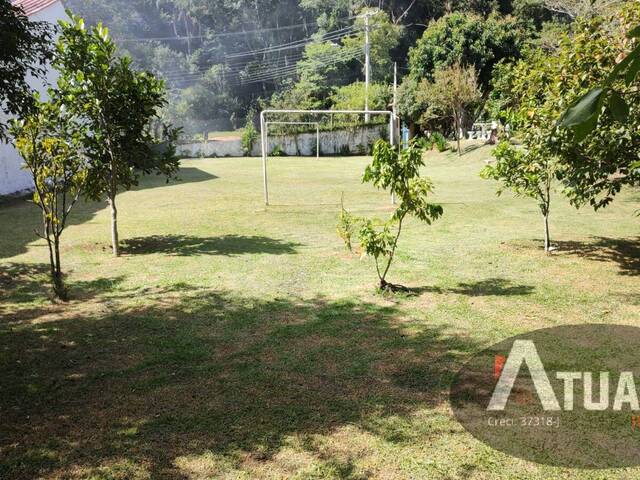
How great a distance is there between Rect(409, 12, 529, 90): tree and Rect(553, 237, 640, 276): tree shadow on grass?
90.0 feet

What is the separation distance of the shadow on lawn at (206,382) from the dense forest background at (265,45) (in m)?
38.2

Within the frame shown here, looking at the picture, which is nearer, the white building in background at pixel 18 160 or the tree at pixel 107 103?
the tree at pixel 107 103

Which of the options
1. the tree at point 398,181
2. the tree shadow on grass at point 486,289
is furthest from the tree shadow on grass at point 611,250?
the tree at point 398,181

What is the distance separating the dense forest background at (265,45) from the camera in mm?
49281

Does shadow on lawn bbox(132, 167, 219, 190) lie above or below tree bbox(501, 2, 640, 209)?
below

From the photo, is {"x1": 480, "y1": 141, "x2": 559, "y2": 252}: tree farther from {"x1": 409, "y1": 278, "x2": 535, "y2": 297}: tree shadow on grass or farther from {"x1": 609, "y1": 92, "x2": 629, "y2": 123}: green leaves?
{"x1": 609, "y1": 92, "x2": 629, "y2": 123}: green leaves

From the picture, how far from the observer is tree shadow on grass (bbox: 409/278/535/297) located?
6652mm

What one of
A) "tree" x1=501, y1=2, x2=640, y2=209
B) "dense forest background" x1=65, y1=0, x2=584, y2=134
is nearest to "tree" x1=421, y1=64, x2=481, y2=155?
"dense forest background" x1=65, y1=0, x2=584, y2=134

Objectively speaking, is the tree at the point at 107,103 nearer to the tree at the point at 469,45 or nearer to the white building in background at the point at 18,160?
the white building in background at the point at 18,160

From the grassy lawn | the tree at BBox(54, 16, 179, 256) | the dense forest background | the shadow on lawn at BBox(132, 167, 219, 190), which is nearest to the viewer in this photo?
the grassy lawn

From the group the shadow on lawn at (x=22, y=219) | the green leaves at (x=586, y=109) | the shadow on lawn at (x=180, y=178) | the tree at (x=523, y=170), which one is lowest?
the shadow on lawn at (x=22, y=219)

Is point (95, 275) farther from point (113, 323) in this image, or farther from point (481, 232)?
point (481, 232)

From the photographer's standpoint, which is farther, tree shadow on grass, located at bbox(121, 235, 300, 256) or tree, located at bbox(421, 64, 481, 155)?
tree, located at bbox(421, 64, 481, 155)

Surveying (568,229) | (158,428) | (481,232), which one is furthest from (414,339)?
(568,229)
